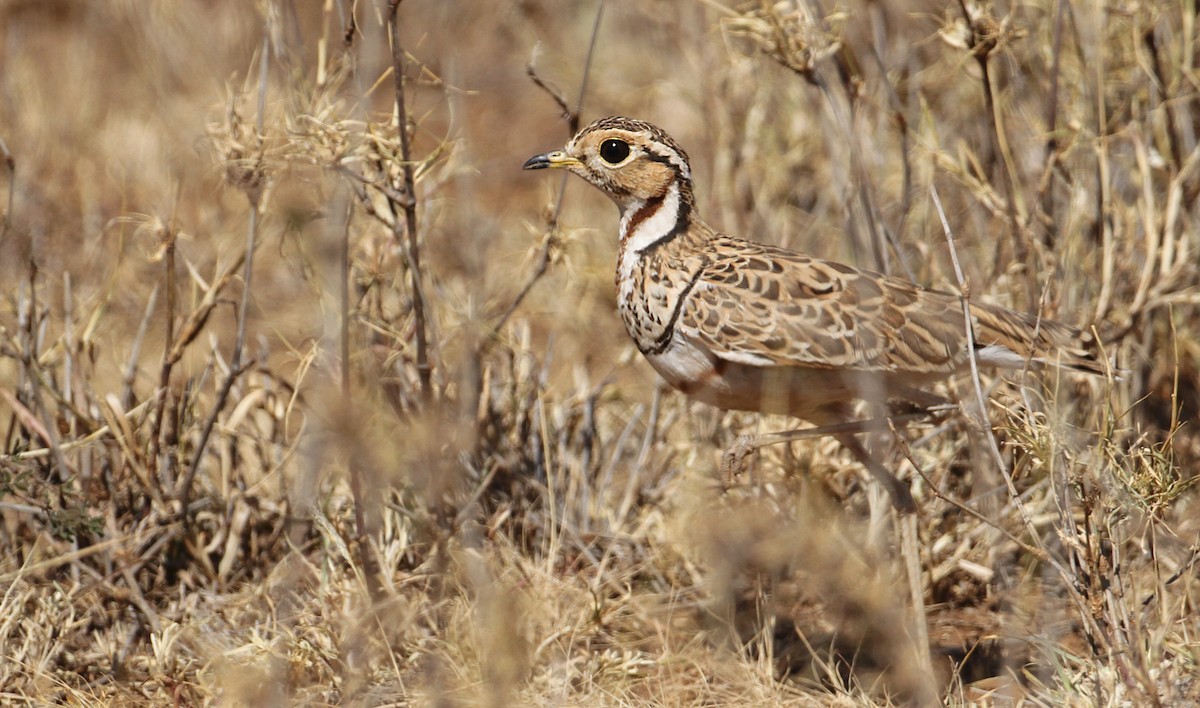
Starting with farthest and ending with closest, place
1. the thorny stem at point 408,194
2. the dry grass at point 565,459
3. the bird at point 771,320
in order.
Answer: the bird at point 771,320 < the dry grass at point 565,459 < the thorny stem at point 408,194

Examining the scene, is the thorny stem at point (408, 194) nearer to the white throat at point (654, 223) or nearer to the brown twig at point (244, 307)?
the brown twig at point (244, 307)

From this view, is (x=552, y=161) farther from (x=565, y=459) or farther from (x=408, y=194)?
(x=565, y=459)

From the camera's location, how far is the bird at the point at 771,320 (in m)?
3.76

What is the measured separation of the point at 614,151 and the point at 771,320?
728 mm

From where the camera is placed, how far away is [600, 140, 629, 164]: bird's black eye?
159 inches

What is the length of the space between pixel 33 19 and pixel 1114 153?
6.17 metres

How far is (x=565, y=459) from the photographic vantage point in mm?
4746

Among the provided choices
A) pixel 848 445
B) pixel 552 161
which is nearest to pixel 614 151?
pixel 552 161

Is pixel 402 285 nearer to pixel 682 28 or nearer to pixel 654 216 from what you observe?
pixel 654 216

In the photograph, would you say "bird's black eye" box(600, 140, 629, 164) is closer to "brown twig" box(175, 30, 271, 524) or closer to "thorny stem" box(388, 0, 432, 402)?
"thorny stem" box(388, 0, 432, 402)

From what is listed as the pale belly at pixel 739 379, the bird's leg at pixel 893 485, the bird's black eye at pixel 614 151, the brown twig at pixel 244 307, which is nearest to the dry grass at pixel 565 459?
the brown twig at pixel 244 307

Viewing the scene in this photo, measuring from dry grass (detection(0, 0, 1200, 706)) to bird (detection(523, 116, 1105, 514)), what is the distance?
0.22 m

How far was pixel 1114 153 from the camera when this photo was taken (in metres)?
5.31

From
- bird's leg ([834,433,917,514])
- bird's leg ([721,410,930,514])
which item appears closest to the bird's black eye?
bird's leg ([721,410,930,514])
